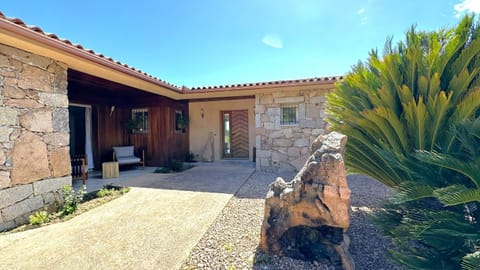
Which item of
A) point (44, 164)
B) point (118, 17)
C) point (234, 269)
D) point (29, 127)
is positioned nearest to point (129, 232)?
point (234, 269)

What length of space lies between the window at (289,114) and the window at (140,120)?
219 inches

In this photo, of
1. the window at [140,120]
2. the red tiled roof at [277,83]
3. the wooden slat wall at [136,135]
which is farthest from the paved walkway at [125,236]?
the window at [140,120]

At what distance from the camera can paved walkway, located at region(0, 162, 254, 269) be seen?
90.3 inches

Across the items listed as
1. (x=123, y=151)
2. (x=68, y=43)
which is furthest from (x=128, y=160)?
(x=68, y=43)

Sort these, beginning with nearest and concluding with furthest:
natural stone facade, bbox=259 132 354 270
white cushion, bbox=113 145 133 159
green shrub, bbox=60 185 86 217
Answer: natural stone facade, bbox=259 132 354 270
green shrub, bbox=60 185 86 217
white cushion, bbox=113 145 133 159

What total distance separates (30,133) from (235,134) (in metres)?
7.16

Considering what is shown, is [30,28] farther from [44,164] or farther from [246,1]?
[246,1]

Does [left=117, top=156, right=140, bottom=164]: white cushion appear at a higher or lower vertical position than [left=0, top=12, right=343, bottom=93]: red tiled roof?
lower

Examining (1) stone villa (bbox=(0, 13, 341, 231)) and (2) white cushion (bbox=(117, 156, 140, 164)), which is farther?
(2) white cushion (bbox=(117, 156, 140, 164))

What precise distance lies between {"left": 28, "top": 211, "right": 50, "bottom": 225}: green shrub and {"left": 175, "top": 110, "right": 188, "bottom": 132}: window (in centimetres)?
572

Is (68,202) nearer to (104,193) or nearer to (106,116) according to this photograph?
(104,193)

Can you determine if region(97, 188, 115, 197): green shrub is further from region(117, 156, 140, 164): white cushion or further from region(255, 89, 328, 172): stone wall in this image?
region(255, 89, 328, 172): stone wall

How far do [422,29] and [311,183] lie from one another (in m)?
2.65

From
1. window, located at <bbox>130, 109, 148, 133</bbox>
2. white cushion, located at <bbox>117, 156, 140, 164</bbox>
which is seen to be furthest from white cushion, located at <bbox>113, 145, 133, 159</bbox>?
window, located at <bbox>130, 109, 148, 133</bbox>
